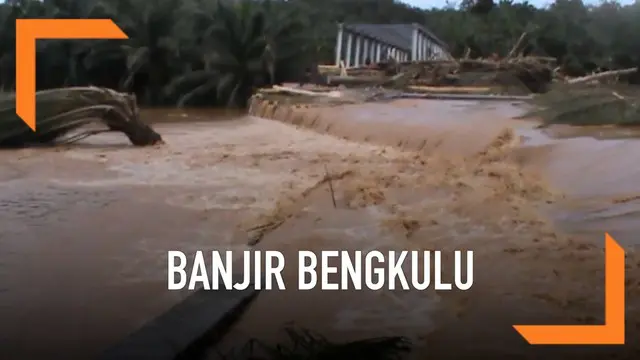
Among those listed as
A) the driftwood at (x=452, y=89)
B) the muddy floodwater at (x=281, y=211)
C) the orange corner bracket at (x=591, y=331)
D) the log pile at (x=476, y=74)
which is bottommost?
the orange corner bracket at (x=591, y=331)

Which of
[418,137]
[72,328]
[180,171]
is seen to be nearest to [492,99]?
[418,137]

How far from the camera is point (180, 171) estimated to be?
70.8 inches

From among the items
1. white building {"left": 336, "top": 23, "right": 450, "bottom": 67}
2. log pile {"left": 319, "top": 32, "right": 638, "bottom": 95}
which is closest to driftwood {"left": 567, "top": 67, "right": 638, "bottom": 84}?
log pile {"left": 319, "top": 32, "right": 638, "bottom": 95}

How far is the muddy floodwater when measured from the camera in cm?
139

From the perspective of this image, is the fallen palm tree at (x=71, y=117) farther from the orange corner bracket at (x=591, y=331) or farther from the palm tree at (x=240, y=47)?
the orange corner bracket at (x=591, y=331)

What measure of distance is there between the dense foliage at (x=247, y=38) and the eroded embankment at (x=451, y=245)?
0.28 metres

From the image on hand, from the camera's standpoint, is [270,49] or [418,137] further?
[418,137]

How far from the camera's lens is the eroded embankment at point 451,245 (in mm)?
1358

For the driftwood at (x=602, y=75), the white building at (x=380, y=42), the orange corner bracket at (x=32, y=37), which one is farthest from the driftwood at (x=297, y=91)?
the driftwood at (x=602, y=75)

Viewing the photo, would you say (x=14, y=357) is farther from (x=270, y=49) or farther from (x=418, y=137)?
(x=418, y=137)

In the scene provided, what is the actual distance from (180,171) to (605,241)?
92 cm

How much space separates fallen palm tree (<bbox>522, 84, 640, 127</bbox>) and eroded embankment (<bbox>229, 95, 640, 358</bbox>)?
133 millimetres

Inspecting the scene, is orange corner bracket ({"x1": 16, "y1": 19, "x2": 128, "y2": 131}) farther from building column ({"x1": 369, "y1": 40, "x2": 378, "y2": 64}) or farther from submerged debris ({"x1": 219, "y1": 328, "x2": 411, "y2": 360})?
submerged debris ({"x1": 219, "y1": 328, "x2": 411, "y2": 360})

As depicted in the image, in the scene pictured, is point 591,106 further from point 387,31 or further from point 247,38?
point 247,38
